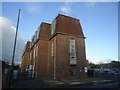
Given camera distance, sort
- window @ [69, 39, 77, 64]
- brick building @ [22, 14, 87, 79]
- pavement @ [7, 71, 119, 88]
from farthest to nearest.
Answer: window @ [69, 39, 77, 64] < brick building @ [22, 14, 87, 79] < pavement @ [7, 71, 119, 88]

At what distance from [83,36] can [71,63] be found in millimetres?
6616

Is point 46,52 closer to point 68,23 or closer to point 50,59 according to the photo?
point 50,59

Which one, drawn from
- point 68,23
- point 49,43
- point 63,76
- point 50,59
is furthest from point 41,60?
point 68,23

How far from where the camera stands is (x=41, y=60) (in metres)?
22.2

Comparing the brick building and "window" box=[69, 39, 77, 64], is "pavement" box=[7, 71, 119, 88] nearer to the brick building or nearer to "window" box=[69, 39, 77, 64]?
the brick building

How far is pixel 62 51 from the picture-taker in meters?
19.8

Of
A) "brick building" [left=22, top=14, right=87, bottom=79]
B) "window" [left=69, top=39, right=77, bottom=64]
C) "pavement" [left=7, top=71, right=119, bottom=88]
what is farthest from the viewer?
"window" [left=69, top=39, right=77, bottom=64]

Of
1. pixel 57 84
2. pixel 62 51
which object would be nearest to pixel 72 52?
pixel 62 51

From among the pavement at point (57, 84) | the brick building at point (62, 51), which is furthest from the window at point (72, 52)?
the pavement at point (57, 84)

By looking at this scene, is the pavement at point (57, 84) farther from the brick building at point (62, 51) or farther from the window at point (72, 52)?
the window at point (72, 52)

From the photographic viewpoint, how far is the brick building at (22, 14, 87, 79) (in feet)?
63.3

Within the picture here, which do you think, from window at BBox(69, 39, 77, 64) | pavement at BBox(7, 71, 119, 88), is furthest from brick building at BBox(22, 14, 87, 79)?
pavement at BBox(7, 71, 119, 88)

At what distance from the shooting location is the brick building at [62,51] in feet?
63.3

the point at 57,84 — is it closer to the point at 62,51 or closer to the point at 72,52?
the point at 62,51
